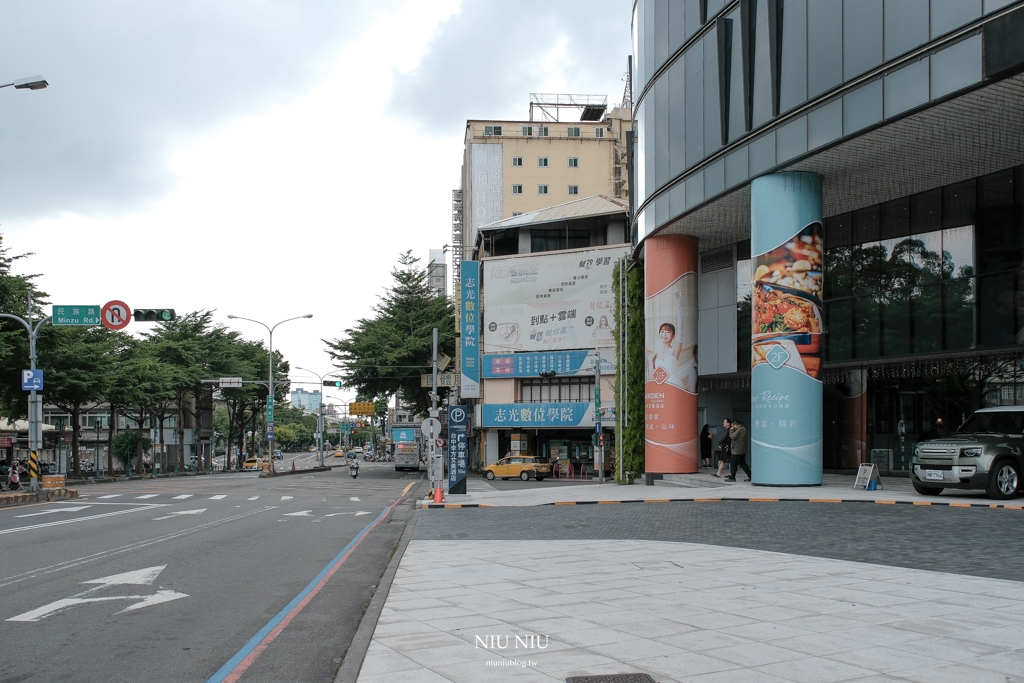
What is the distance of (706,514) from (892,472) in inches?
513

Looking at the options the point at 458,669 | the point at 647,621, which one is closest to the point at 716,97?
the point at 647,621

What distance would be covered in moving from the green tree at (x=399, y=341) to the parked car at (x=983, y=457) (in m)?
42.0

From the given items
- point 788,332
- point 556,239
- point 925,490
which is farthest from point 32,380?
point 556,239

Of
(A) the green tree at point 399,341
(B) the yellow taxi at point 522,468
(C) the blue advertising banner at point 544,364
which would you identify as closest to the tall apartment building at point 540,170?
(A) the green tree at point 399,341

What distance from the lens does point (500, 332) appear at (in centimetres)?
5203

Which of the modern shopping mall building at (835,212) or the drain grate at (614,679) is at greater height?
the modern shopping mall building at (835,212)

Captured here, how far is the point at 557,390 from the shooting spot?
2010 inches

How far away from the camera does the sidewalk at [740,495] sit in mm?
18328

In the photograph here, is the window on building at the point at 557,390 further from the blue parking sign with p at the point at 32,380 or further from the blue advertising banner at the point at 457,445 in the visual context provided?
the blue parking sign with p at the point at 32,380

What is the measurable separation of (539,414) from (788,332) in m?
28.3

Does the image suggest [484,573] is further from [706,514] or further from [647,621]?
[706,514]

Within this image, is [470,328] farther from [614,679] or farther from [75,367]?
[614,679]

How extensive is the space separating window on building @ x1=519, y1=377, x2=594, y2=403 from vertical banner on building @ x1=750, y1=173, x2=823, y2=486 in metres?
26.4

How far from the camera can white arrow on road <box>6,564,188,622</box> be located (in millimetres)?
8609
